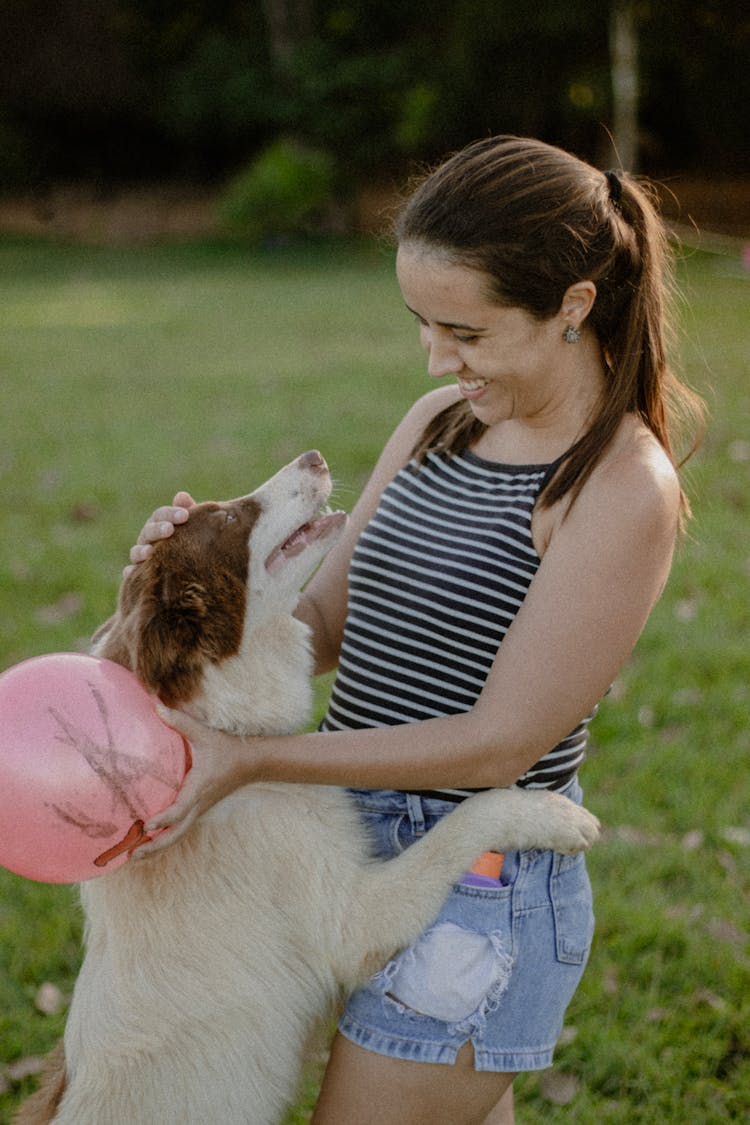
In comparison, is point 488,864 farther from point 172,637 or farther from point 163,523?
point 163,523

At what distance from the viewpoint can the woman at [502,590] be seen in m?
2.25

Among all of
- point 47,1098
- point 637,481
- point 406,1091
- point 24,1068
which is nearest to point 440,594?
point 637,481

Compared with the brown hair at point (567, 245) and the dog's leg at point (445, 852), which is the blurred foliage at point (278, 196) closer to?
the brown hair at point (567, 245)

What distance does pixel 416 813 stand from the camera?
2.59m

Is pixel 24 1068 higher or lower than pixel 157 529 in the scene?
lower

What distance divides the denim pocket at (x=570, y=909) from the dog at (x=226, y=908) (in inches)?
3.2

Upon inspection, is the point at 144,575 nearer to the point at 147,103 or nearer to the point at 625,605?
the point at 625,605

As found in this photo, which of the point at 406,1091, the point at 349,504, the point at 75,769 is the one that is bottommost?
the point at 349,504

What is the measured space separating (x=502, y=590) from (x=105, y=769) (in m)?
0.91

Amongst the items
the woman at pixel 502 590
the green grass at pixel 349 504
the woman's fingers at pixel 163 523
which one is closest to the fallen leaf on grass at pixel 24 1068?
the green grass at pixel 349 504

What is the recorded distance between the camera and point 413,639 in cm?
246

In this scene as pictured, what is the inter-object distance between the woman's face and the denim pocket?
1046 mm

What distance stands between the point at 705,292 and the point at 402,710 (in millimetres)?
16481

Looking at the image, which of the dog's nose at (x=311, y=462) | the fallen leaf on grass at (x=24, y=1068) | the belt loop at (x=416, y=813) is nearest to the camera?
the belt loop at (x=416, y=813)
